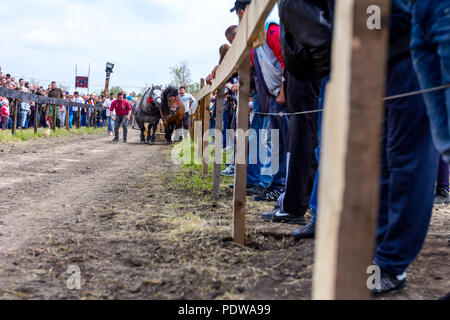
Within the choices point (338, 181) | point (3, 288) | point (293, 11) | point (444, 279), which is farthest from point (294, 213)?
point (338, 181)

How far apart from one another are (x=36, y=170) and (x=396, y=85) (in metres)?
5.87

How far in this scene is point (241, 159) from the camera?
2.89 m

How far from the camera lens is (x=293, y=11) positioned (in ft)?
8.36

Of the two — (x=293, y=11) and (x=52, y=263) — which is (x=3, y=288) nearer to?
(x=52, y=263)

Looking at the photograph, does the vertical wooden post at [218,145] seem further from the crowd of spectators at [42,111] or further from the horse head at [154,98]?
the horse head at [154,98]

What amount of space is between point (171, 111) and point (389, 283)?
13.5 meters

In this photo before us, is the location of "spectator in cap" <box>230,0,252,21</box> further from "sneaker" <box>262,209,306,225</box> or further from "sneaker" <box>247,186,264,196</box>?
"sneaker" <box>262,209,306,225</box>

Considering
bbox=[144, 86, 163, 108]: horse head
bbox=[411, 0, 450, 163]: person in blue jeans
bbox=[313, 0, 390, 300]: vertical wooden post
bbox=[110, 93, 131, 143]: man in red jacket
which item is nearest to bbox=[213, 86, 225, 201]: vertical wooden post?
bbox=[411, 0, 450, 163]: person in blue jeans

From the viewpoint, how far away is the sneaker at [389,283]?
1.95 metres

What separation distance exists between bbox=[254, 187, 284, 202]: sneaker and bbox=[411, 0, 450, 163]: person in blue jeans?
2.83 m

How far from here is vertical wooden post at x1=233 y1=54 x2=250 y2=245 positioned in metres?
2.83

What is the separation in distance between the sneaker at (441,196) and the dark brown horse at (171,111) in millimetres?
11333

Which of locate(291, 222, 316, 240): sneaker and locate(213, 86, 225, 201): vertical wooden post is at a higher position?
locate(213, 86, 225, 201): vertical wooden post

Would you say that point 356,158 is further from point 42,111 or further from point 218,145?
point 42,111
